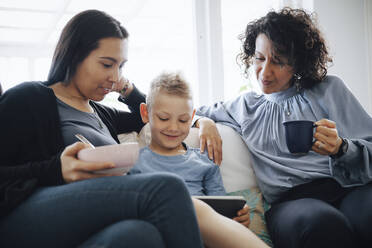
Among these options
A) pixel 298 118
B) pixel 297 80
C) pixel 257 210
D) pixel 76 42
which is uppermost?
pixel 76 42

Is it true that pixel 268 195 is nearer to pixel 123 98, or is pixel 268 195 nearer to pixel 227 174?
pixel 227 174

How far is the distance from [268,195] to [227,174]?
0.21 metres

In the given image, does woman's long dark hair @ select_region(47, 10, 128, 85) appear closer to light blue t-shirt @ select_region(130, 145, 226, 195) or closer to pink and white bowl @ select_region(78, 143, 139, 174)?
light blue t-shirt @ select_region(130, 145, 226, 195)

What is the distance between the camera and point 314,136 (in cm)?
130

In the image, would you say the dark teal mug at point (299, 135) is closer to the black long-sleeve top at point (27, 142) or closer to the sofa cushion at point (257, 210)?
the sofa cushion at point (257, 210)

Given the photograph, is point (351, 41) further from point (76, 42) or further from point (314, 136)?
point (76, 42)

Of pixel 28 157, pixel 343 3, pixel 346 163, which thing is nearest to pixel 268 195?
pixel 346 163

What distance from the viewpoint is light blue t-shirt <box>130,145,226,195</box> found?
4.63ft

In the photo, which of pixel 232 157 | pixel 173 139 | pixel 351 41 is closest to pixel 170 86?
pixel 173 139

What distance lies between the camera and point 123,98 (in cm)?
171

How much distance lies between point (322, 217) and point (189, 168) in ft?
1.71

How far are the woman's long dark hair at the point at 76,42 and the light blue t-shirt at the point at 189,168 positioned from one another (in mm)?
438

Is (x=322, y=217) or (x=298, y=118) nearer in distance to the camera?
(x=322, y=217)

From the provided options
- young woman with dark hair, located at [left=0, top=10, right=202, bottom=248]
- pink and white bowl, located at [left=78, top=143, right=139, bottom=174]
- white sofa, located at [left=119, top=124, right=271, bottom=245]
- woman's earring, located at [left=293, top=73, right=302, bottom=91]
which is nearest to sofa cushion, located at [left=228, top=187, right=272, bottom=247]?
white sofa, located at [left=119, top=124, right=271, bottom=245]
